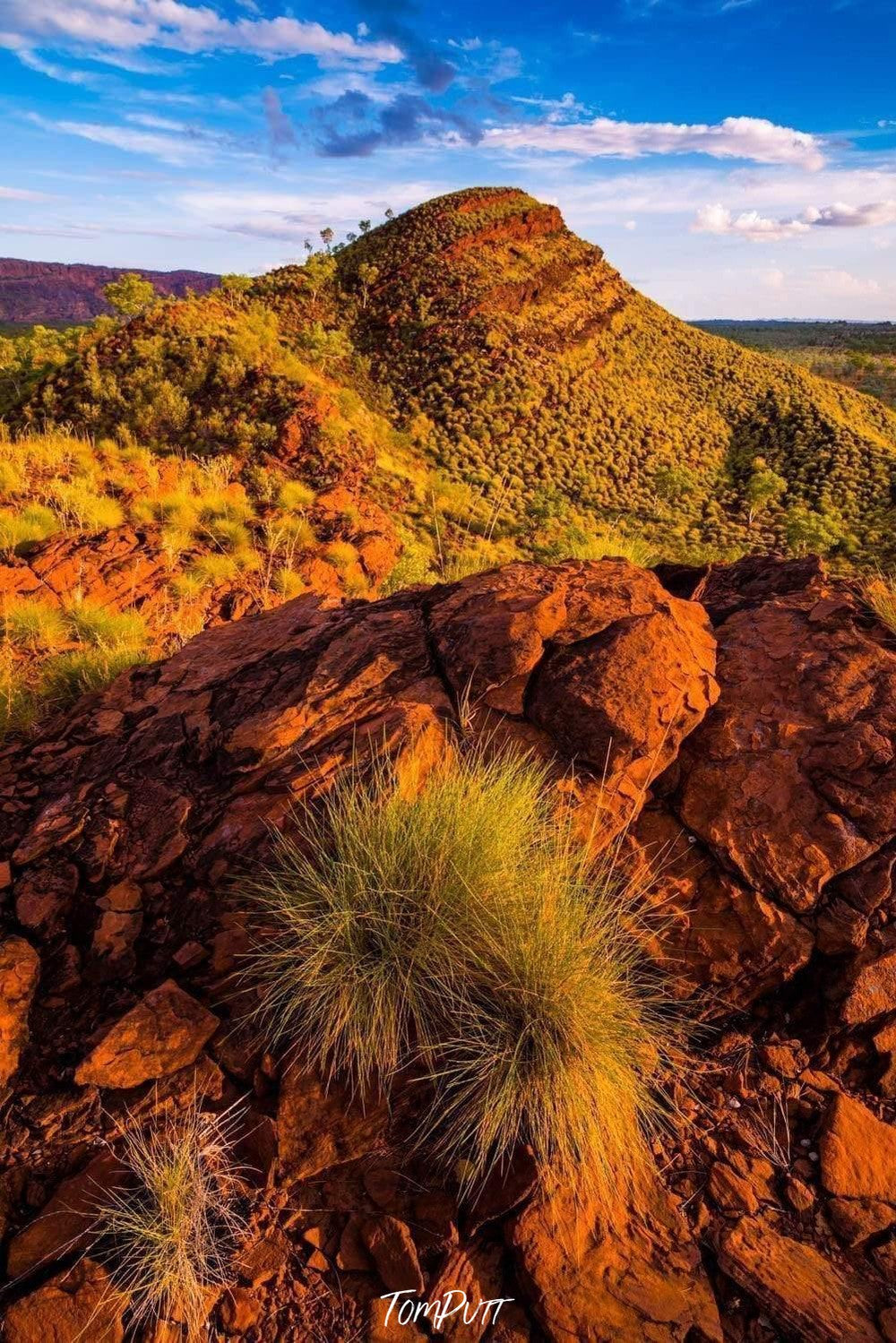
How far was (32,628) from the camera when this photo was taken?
18.1ft

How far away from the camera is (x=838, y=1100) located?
2.19 metres

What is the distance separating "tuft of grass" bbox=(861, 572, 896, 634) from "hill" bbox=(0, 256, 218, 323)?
15247 centimetres

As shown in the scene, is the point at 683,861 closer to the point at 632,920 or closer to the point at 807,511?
the point at 632,920

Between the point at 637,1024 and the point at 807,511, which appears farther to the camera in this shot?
the point at 807,511

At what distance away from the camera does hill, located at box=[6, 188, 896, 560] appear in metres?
16.9

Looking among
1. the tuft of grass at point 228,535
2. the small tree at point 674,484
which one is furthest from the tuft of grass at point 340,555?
the small tree at point 674,484

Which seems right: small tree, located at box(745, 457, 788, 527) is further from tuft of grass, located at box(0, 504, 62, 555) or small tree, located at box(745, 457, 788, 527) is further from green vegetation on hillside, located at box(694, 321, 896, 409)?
tuft of grass, located at box(0, 504, 62, 555)

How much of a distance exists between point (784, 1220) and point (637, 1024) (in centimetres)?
60

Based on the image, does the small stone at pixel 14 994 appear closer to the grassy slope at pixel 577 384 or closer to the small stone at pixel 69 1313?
the small stone at pixel 69 1313

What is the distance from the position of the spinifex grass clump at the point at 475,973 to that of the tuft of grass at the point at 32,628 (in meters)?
3.89

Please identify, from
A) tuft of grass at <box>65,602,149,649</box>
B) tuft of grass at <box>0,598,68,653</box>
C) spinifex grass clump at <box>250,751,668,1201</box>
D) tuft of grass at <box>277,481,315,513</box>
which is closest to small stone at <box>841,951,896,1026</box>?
spinifex grass clump at <box>250,751,668,1201</box>

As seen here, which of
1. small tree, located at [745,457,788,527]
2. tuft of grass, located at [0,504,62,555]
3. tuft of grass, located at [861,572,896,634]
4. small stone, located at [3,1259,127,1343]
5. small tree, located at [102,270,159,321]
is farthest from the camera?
small tree, located at [745,457,788,527]

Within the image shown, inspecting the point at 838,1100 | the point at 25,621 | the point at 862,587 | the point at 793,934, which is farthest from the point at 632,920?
the point at 25,621

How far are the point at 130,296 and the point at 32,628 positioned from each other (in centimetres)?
2507
